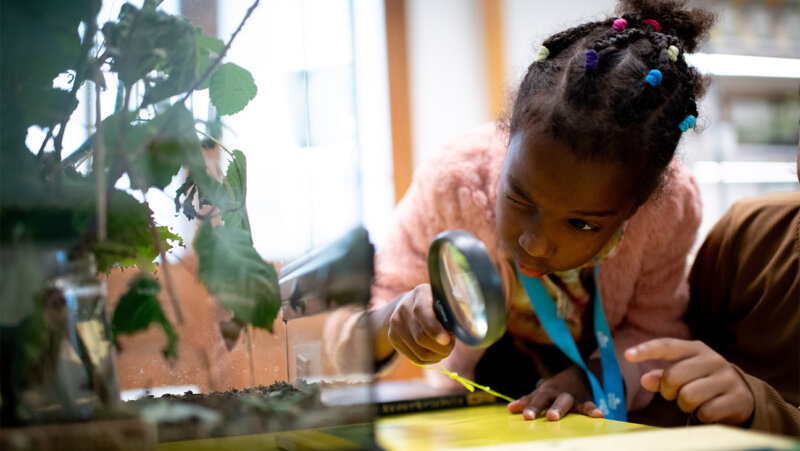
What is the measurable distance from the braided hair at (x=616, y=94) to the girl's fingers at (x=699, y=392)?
0.23 meters

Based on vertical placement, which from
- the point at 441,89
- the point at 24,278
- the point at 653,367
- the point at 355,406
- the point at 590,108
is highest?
the point at 441,89

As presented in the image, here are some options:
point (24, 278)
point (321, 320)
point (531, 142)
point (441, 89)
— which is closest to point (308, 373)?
point (321, 320)

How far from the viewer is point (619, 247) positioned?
0.89 metres

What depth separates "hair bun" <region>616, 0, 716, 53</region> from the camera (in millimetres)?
840

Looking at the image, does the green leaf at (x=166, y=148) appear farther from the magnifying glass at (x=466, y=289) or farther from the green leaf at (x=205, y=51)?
the magnifying glass at (x=466, y=289)

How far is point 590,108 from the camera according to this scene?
0.69m

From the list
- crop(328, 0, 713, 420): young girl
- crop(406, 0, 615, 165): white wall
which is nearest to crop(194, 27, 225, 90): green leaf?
crop(328, 0, 713, 420): young girl

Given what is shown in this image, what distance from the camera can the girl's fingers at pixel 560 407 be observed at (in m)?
0.67

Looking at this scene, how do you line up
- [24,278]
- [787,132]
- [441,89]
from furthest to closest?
[787,132] < [441,89] < [24,278]

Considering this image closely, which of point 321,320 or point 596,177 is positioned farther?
point 596,177

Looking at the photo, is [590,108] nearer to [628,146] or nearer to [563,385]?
[628,146]

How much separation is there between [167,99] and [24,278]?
0.16 metres

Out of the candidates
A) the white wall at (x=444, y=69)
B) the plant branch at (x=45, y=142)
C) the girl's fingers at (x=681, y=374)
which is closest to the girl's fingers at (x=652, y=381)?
the girl's fingers at (x=681, y=374)

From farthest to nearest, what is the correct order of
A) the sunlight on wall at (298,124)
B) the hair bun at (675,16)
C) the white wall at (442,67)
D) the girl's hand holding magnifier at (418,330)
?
the white wall at (442,67)
the hair bun at (675,16)
the girl's hand holding magnifier at (418,330)
the sunlight on wall at (298,124)
